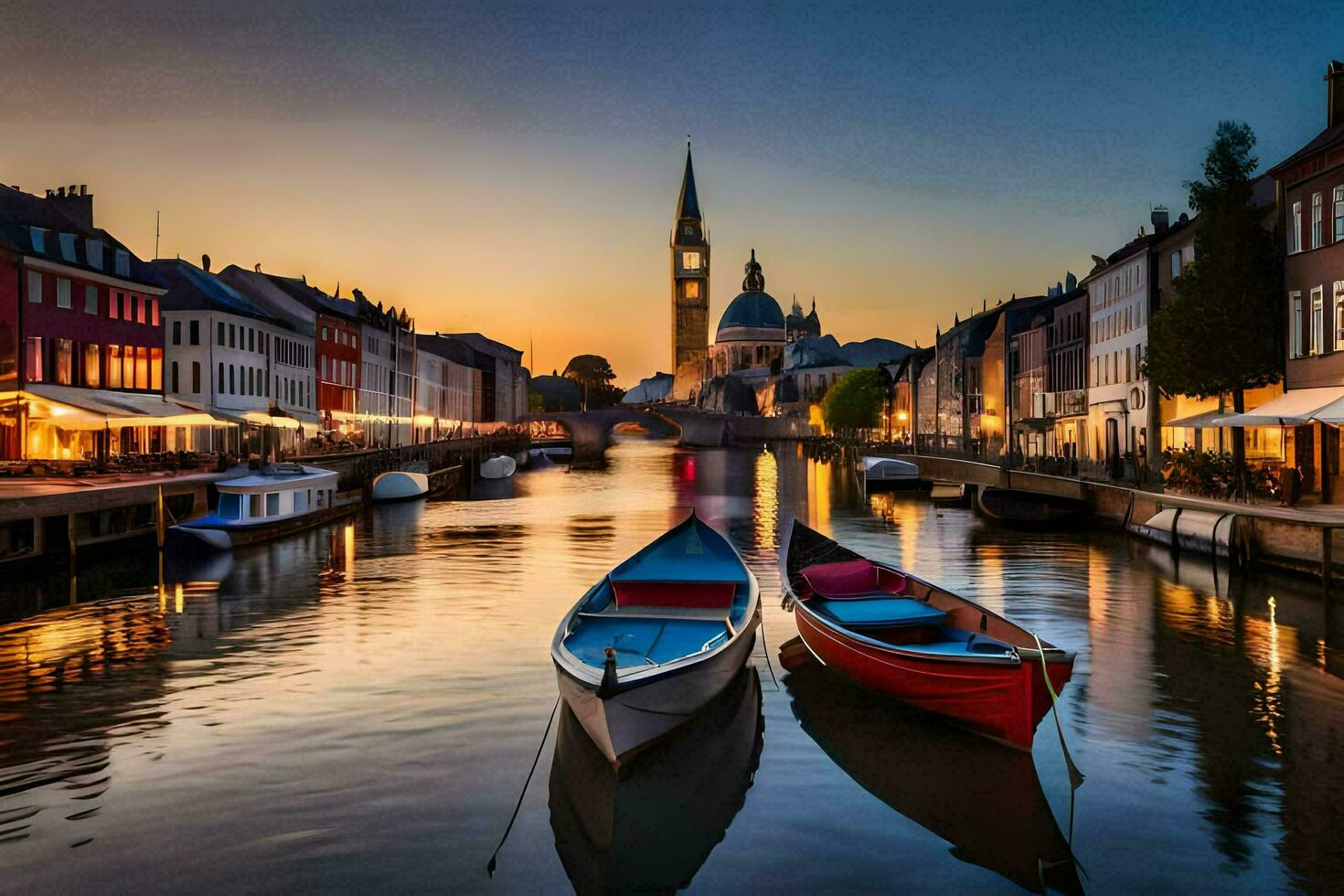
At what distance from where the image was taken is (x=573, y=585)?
32.3 meters

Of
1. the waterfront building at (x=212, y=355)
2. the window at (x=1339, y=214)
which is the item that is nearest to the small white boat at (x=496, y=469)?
the waterfront building at (x=212, y=355)

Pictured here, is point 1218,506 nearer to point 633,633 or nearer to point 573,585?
point 573,585

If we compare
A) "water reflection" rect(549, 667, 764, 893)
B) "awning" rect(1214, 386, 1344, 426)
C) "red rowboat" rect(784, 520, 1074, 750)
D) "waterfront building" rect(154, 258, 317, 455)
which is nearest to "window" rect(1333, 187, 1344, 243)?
"awning" rect(1214, 386, 1344, 426)

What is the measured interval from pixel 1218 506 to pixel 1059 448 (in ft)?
135

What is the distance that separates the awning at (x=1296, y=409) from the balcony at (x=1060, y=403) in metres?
31.2

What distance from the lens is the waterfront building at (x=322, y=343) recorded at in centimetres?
7544

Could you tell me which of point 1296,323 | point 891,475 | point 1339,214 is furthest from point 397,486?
point 1339,214

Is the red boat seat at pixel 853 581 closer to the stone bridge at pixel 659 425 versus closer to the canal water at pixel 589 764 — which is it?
the canal water at pixel 589 764

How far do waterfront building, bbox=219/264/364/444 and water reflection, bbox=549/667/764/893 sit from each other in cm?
5919

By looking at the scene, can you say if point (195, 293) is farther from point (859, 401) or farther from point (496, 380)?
point (496, 380)

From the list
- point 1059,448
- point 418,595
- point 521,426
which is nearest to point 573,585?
point 418,595

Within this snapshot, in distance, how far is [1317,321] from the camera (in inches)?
1363

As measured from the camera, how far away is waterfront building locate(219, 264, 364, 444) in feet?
247

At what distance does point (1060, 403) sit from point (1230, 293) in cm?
3409
